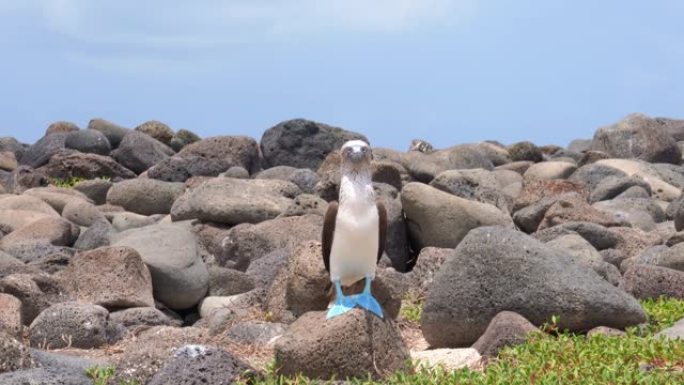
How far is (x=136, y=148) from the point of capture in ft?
108

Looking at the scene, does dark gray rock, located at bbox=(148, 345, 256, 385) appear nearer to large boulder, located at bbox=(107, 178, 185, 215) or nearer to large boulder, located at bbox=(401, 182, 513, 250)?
large boulder, located at bbox=(401, 182, 513, 250)

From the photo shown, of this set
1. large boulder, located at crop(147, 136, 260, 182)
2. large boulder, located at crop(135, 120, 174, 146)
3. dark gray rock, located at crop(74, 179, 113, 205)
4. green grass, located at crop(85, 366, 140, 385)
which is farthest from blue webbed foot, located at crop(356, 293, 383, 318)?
large boulder, located at crop(135, 120, 174, 146)

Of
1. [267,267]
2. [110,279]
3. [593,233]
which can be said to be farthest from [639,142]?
[110,279]

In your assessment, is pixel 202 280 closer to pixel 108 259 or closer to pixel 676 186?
pixel 108 259

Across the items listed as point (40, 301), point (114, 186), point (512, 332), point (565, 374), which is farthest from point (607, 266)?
point (114, 186)

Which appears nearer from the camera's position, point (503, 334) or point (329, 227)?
point (329, 227)

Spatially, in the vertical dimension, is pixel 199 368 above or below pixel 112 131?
above

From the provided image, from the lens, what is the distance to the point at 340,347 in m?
8.98

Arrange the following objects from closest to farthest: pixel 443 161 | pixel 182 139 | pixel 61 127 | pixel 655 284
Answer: pixel 655 284 → pixel 443 161 → pixel 182 139 → pixel 61 127

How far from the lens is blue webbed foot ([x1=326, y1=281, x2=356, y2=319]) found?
8984 mm

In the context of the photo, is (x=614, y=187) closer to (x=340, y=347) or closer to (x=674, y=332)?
(x=674, y=332)

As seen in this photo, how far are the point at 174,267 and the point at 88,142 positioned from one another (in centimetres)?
2000

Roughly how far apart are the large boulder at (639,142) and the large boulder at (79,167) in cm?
1397

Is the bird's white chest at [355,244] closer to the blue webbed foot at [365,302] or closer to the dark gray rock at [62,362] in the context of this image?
the blue webbed foot at [365,302]
